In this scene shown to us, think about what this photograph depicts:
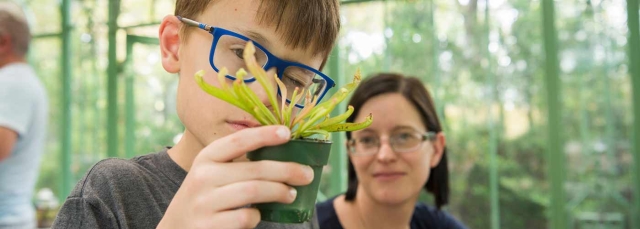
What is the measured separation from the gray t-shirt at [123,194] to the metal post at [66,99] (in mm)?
4600

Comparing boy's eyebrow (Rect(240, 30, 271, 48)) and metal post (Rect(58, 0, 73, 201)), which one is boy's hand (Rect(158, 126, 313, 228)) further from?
metal post (Rect(58, 0, 73, 201))

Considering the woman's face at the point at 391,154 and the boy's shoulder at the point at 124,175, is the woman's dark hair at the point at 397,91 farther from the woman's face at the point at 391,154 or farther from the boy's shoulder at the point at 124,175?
the boy's shoulder at the point at 124,175

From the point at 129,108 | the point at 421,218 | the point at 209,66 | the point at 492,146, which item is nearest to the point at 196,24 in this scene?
the point at 209,66

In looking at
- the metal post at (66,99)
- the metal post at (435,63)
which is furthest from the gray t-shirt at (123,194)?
the metal post at (66,99)

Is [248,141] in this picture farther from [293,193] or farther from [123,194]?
[123,194]

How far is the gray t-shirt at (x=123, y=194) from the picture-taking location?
1055mm

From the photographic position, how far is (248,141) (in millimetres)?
830

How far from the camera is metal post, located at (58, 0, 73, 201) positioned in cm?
543

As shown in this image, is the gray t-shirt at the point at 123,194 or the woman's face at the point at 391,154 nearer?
the gray t-shirt at the point at 123,194

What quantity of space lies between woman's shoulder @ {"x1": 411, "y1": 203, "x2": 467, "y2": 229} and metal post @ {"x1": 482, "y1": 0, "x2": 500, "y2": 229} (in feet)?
2.89

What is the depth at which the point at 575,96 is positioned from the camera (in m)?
3.25

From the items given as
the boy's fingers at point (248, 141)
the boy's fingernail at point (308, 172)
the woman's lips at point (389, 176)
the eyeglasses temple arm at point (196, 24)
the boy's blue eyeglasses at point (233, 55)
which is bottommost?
the woman's lips at point (389, 176)

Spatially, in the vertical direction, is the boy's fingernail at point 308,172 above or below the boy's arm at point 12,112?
below

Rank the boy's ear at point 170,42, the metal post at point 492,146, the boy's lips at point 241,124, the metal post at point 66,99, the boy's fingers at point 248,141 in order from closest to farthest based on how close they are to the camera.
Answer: the boy's fingers at point 248,141 → the boy's lips at point 241,124 → the boy's ear at point 170,42 → the metal post at point 492,146 → the metal post at point 66,99
